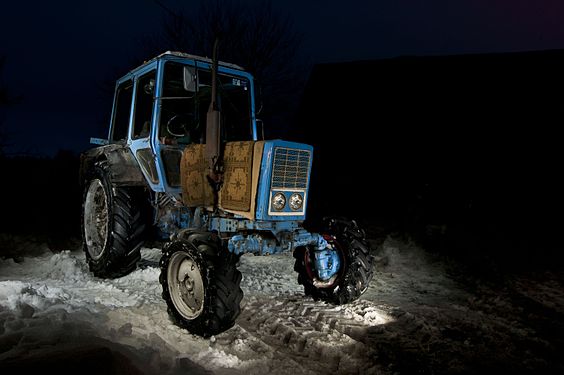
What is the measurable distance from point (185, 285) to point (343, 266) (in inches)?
66.5

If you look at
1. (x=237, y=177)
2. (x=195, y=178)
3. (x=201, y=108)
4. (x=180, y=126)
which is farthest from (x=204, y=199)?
(x=201, y=108)

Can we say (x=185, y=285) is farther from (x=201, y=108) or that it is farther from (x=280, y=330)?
(x=201, y=108)

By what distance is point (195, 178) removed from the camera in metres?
4.40

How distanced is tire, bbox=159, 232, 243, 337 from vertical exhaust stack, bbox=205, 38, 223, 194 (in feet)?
2.00

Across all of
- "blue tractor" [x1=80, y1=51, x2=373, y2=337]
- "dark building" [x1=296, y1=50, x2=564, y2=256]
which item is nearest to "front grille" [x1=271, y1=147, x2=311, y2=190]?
"blue tractor" [x1=80, y1=51, x2=373, y2=337]

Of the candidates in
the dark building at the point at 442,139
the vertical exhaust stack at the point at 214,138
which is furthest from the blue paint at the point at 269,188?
the dark building at the point at 442,139

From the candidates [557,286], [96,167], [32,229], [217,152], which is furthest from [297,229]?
[32,229]

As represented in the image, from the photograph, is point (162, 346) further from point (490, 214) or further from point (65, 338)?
point (490, 214)

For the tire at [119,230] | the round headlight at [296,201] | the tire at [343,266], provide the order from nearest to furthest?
the round headlight at [296,201], the tire at [343,266], the tire at [119,230]

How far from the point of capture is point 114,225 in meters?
5.16

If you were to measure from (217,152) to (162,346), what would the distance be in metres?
1.74

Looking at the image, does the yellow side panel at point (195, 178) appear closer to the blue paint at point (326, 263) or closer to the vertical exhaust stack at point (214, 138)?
the vertical exhaust stack at point (214, 138)

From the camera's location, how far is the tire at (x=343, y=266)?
4.60m

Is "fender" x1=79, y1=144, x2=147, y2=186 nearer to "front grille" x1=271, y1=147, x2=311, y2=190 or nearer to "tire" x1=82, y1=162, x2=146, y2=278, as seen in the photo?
"tire" x1=82, y1=162, x2=146, y2=278
